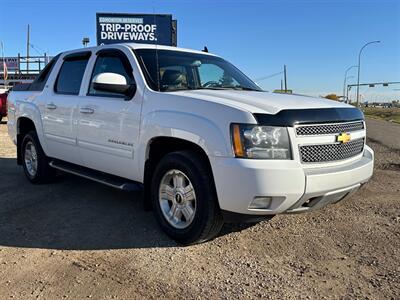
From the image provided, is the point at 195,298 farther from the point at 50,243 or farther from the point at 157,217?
the point at 50,243

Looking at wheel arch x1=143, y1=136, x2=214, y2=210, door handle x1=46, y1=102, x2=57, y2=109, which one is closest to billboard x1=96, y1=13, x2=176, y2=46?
door handle x1=46, y1=102, x2=57, y2=109

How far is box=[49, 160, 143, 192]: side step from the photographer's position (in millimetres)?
4609

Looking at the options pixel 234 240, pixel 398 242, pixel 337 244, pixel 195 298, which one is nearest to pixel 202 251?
pixel 234 240

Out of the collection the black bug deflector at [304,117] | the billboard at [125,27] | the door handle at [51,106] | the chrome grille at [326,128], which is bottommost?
the chrome grille at [326,128]

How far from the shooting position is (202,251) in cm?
398

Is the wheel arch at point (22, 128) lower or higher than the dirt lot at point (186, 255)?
higher

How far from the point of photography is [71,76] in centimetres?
577

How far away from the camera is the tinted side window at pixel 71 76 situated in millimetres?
5527

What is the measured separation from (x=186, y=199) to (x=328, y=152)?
1343mm

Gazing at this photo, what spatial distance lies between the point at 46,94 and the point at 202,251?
135 inches

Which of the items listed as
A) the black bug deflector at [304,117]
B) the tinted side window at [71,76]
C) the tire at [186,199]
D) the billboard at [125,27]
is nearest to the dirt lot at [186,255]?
the tire at [186,199]

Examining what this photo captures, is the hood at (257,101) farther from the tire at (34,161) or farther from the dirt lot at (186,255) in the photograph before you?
the tire at (34,161)

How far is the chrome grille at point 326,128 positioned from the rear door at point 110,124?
5.45ft

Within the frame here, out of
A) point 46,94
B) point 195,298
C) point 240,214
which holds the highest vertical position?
point 46,94
